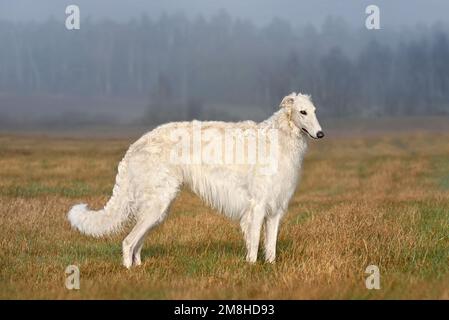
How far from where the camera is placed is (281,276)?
8.27m

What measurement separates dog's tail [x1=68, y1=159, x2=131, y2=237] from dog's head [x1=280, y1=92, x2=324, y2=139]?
2.70 m

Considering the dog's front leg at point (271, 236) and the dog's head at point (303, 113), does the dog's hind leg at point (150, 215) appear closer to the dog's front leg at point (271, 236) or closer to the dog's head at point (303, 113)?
the dog's front leg at point (271, 236)

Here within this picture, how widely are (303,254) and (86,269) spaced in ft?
10.7

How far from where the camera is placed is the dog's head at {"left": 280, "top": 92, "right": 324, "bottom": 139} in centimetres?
934

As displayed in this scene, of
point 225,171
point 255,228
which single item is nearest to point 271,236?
point 255,228

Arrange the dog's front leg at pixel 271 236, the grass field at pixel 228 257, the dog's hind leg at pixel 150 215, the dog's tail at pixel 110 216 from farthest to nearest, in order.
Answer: the dog's tail at pixel 110 216 < the dog's front leg at pixel 271 236 < the dog's hind leg at pixel 150 215 < the grass field at pixel 228 257

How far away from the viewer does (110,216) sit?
999 centimetres

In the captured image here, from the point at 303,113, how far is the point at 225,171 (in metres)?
1.44

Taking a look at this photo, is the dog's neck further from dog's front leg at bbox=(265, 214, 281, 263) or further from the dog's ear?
dog's front leg at bbox=(265, 214, 281, 263)

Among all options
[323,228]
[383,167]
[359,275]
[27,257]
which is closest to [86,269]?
[27,257]

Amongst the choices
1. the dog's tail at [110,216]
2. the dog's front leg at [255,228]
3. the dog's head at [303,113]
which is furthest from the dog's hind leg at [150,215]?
the dog's head at [303,113]

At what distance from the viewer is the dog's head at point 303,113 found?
30.6 feet

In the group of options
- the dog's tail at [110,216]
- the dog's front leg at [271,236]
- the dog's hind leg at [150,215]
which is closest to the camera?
the dog's hind leg at [150,215]

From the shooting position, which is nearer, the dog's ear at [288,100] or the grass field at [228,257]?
the grass field at [228,257]
